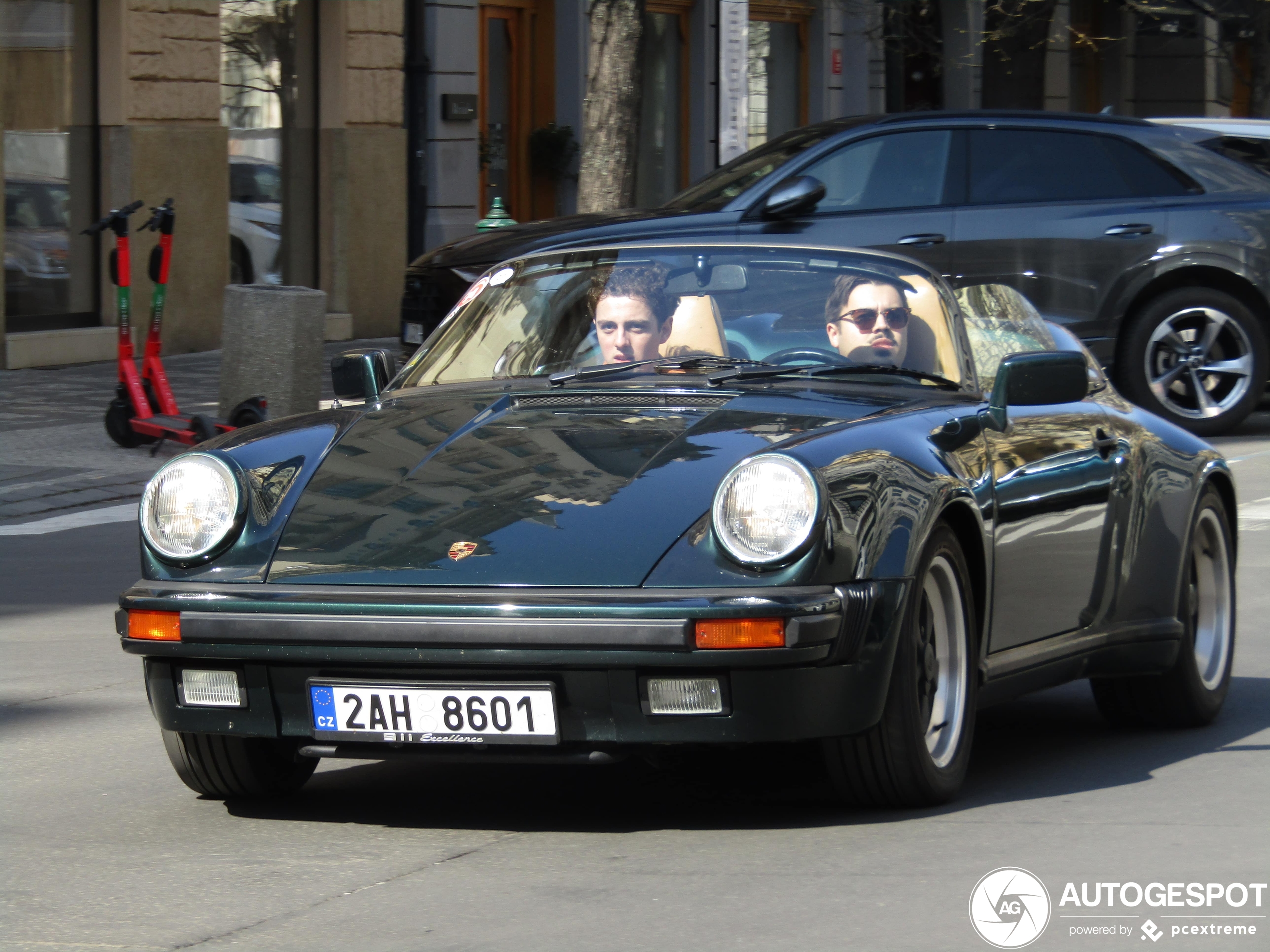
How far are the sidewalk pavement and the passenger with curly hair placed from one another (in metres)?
5.39

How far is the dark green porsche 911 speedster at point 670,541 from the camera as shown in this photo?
13.9 feet

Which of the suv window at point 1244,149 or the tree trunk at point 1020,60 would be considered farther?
the tree trunk at point 1020,60

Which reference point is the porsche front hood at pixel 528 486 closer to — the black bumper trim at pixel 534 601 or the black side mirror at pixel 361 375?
the black bumper trim at pixel 534 601

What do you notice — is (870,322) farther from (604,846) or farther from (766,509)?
(604,846)

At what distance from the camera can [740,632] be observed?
4184 millimetres

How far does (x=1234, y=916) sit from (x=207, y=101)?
15.3 meters

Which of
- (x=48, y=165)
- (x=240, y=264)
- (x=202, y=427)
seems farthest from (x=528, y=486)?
(x=240, y=264)

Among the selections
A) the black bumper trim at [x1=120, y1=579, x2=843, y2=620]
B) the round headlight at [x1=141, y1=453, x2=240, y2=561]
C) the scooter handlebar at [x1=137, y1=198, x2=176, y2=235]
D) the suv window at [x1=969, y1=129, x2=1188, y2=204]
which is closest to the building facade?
the suv window at [x1=969, y1=129, x2=1188, y2=204]

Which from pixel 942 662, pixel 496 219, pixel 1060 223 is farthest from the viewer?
pixel 496 219

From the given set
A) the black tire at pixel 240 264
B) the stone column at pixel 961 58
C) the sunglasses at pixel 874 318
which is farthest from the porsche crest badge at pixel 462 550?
the stone column at pixel 961 58

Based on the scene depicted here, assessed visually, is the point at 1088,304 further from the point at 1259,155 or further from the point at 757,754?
the point at 757,754

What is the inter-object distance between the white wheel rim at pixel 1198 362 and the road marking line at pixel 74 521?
5984 mm

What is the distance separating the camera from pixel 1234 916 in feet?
12.7

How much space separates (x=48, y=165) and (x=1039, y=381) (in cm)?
1311
